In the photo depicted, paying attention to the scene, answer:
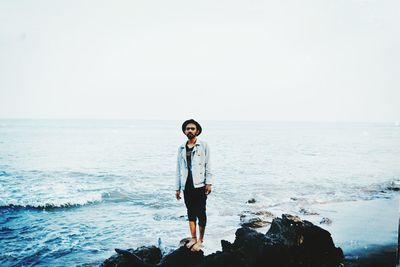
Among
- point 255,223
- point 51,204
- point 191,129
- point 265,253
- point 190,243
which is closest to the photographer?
point 265,253

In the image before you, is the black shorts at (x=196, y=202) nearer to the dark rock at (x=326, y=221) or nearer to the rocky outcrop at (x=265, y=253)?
the rocky outcrop at (x=265, y=253)

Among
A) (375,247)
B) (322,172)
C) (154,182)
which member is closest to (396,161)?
(322,172)

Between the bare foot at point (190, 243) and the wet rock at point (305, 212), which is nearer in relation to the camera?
the bare foot at point (190, 243)

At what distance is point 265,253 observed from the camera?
492cm

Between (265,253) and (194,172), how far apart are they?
1.85 m

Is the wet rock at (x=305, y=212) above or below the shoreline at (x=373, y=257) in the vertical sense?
below

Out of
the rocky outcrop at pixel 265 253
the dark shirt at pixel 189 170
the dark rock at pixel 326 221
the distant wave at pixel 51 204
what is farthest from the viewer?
the distant wave at pixel 51 204

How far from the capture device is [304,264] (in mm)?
5145

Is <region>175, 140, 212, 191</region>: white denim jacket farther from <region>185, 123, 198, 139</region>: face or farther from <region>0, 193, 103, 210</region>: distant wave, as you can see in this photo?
<region>0, 193, 103, 210</region>: distant wave

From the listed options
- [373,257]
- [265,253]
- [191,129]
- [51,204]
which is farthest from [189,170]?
[51,204]

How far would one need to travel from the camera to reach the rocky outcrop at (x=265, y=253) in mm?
4930

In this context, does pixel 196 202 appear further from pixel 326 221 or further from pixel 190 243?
pixel 326 221

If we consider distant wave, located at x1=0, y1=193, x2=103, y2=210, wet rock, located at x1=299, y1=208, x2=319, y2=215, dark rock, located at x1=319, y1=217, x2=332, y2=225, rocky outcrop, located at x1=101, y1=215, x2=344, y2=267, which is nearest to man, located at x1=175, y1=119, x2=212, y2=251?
rocky outcrop, located at x1=101, y1=215, x2=344, y2=267

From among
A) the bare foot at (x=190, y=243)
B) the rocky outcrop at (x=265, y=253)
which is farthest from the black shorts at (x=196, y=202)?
the rocky outcrop at (x=265, y=253)
